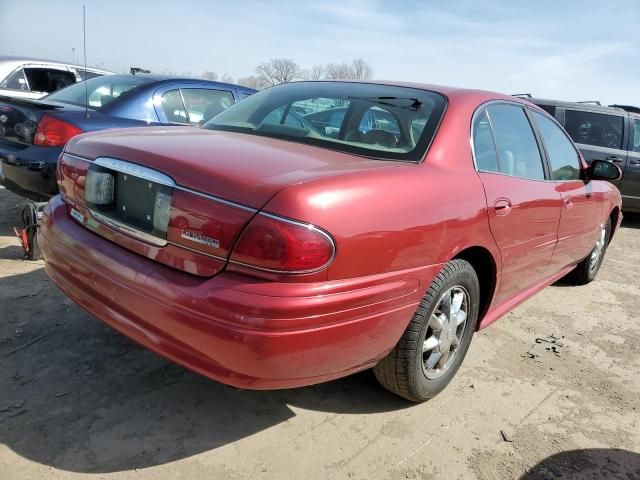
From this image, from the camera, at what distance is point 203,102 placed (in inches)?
213

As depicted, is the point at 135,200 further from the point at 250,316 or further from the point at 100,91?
the point at 100,91

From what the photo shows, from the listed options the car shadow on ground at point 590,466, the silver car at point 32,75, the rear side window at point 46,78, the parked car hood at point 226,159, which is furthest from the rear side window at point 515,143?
the rear side window at point 46,78

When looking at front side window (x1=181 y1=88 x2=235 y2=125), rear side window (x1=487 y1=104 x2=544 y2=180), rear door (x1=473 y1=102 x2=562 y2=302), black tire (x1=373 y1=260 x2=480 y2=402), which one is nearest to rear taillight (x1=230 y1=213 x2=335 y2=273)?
black tire (x1=373 y1=260 x2=480 y2=402)

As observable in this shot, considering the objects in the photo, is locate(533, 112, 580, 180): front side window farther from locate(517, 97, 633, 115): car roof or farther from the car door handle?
locate(517, 97, 633, 115): car roof

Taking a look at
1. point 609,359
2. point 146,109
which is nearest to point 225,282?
point 609,359

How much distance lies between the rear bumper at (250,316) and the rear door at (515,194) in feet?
2.44

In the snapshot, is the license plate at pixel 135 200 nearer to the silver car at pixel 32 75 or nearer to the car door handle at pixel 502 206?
the car door handle at pixel 502 206

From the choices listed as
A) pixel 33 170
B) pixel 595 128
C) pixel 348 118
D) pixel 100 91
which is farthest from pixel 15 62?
pixel 595 128

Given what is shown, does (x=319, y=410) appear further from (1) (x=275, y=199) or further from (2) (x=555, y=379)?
(2) (x=555, y=379)

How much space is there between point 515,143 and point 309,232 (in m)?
1.96

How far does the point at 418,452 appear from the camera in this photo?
2.26 metres

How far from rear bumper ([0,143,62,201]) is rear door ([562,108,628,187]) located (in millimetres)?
6765

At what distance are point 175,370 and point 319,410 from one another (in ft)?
2.56

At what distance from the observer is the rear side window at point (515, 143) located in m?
2.98
